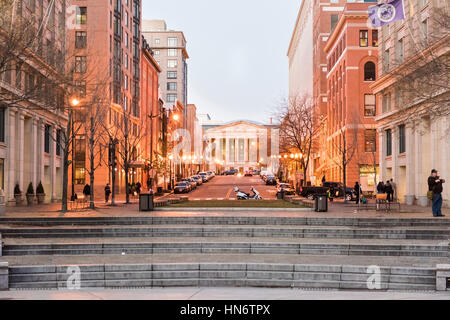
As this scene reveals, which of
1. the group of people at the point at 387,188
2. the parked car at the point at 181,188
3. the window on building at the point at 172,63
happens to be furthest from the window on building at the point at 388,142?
the window on building at the point at 172,63

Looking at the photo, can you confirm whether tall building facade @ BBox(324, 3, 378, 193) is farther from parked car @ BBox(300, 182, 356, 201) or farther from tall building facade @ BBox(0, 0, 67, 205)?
tall building facade @ BBox(0, 0, 67, 205)

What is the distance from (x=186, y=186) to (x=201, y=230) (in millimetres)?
48765

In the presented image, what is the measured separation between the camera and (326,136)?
287ft

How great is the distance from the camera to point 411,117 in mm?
32438

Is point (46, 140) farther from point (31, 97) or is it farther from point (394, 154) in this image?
point (394, 154)

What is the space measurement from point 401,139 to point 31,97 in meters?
33.7

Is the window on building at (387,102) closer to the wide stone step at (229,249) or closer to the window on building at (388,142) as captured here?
the window on building at (388,142)

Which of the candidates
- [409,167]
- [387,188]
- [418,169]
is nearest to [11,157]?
[387,188]

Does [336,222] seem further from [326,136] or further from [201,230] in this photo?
[326,136]

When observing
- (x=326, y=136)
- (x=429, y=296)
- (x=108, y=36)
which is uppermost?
(x=108, y=36)

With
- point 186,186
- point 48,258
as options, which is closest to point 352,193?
point 186,186

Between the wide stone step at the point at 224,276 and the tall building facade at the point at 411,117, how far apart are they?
34.7 feet

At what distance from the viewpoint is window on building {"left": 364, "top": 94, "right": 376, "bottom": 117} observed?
223 feet
